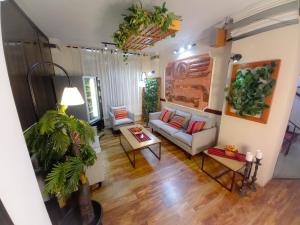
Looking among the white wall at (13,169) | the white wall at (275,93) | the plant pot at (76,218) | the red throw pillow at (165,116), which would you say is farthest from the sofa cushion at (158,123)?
the white wall at (13,169)

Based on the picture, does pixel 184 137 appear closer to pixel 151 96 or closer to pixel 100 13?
pixel 151 96

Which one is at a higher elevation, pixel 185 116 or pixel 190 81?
pixel 190 81

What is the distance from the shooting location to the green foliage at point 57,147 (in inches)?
43.2

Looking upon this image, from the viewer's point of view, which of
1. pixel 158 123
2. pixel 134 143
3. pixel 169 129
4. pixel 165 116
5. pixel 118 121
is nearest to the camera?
pixel 134 143

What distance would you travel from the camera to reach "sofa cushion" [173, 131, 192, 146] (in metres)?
2.69

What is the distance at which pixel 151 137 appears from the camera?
9.16 ft

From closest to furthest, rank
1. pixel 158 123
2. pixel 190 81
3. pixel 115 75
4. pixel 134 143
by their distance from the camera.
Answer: pixel 134 143, pixel 190 81, pixel 158 123, pixel 115 75

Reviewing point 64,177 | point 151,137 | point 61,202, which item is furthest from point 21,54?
point 151,137

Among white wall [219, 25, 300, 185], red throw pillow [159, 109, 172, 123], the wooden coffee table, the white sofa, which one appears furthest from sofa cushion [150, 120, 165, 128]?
white wall [219, 25, 300, 185]

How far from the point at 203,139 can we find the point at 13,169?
8.82 ft

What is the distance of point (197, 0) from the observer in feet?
5.37

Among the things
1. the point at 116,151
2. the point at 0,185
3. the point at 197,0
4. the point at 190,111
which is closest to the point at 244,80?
the point at 197,0

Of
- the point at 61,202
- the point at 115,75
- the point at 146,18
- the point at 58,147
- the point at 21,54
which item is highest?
the point at 146,18

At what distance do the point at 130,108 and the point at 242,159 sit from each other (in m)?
3.69
